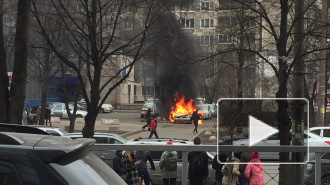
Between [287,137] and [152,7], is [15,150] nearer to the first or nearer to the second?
[287,137]

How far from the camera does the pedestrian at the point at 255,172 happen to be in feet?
18.3

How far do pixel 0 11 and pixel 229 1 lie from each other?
592 cm

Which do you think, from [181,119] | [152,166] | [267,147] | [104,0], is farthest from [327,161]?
[181,119]

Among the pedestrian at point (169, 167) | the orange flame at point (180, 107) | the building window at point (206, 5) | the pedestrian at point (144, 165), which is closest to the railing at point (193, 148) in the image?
the pedestrian at point (169, 167)

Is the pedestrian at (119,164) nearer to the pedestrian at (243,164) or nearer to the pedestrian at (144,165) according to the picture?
the pedestrian at (144,165)

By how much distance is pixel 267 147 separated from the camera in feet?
17.6

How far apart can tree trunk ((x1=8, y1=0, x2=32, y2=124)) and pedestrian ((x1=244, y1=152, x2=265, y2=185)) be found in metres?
3.86

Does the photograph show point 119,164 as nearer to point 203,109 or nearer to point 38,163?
point 38,163

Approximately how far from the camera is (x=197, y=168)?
5.46 m

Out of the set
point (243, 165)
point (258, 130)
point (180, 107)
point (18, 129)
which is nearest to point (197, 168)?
point (243, 165)

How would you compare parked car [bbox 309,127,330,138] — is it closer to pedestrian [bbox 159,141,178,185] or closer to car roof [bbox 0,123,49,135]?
pedestrian [bbox 159,141,178,185]

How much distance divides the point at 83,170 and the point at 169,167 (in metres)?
3.51

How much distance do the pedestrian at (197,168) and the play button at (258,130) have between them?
681 mm
